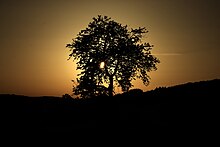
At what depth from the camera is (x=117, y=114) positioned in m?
23.2

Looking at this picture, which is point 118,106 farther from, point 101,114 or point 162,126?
point 162,126

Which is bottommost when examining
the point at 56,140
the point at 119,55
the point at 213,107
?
the point at 56,140

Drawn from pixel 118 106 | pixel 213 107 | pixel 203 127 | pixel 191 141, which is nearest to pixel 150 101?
pixel 118 106

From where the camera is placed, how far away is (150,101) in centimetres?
2716

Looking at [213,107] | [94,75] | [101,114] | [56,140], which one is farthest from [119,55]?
[56,140]

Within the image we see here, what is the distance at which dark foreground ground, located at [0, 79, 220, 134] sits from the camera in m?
18.7

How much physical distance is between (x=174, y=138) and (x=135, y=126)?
375 centimetres

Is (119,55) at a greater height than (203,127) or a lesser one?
greater

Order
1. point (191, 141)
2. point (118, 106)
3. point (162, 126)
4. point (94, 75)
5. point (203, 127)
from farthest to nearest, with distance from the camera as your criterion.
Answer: point (94, 75)
point (118, 106)
point (162, 126)
point (203, 127)
point (191, 141)

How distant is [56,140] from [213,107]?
39.0ft

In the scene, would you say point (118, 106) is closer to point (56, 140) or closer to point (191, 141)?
point (56, 140)

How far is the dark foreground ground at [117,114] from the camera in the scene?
18.7 meters

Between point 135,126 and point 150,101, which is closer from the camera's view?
point 135,126

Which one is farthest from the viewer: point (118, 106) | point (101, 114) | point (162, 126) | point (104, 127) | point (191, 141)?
point (118, 106)
